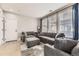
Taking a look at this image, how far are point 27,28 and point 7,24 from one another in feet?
6.84

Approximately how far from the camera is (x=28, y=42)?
4266mm

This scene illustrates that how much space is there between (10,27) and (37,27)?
283 cm

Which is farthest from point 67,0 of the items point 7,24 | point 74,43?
point 7,24

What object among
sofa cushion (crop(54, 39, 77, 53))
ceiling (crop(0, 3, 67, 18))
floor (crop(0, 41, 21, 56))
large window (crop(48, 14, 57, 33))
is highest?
ceiling (crop(0, 3, 67, 18))

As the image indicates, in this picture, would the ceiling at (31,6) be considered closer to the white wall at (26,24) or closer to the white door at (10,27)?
the white door at (10,27)

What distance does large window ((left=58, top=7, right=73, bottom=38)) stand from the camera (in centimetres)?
462

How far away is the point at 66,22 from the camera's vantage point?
4984 mm

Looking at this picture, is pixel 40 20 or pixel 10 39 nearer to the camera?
pixel 10 39

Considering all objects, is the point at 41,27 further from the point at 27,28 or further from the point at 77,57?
the point at 77,57

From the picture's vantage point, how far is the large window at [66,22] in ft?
15.1

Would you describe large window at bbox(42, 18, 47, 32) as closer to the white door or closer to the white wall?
the white wall

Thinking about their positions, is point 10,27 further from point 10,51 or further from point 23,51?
point 23,51

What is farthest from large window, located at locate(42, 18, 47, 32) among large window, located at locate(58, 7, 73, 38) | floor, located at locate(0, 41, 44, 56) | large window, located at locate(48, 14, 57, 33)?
floor, located at locate(0, 41, 44, 56)

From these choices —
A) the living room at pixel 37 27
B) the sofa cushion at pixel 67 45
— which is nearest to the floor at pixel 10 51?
the living room at pixel 37 27
